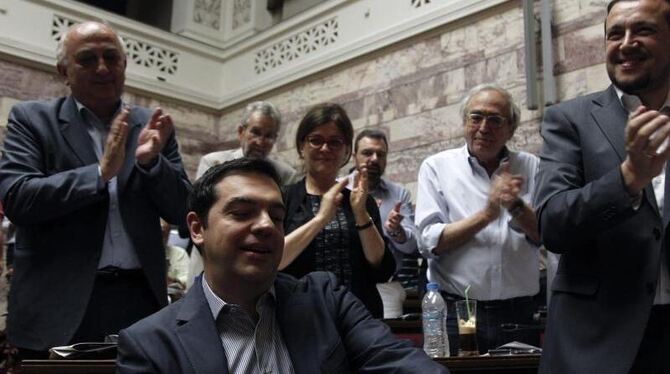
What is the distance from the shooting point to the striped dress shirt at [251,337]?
58.1 inches

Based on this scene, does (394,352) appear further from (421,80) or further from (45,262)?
(421,80)

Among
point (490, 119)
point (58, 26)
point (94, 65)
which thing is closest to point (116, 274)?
point (94, 65)

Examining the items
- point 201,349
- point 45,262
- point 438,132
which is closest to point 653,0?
point 201,349

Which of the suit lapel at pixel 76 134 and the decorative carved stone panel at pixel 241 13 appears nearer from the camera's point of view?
the suit lapel at pixel 76 134

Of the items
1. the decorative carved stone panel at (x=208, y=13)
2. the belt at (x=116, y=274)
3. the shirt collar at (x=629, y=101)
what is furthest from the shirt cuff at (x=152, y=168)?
the decorative carved stone panel at (x=208, y=13)

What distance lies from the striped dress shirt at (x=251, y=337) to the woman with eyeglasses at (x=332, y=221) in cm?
71

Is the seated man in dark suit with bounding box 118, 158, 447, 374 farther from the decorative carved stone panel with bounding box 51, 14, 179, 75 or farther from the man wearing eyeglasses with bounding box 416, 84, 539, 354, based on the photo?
the decorative carved stone panel with bounding box 51, 14, 179, 75

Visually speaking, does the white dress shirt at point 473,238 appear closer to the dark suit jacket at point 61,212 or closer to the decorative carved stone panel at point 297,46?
the dark suit jacket at point 61,212

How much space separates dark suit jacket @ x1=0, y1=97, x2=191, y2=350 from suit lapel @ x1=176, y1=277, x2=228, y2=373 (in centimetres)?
53

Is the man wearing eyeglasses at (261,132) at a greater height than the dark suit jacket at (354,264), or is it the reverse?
the man wearing eyeglasses at (261,132)

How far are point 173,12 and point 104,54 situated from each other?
6.46m

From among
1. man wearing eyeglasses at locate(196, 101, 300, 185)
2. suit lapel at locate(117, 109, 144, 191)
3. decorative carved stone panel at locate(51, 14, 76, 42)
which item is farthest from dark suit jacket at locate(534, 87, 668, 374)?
decorative carved stone panel at locate(51, 14, 76, 42)

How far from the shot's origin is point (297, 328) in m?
1.52

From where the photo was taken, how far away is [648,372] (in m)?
1.51
